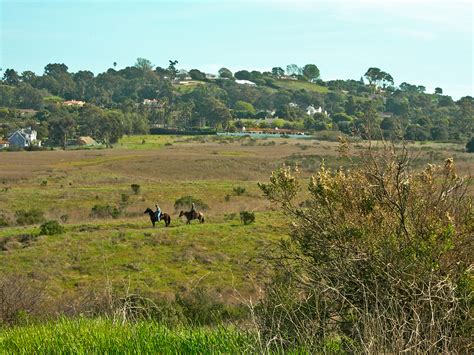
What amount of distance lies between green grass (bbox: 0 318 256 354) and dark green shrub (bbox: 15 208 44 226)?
2873cm

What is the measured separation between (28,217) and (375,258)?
31.0 meters

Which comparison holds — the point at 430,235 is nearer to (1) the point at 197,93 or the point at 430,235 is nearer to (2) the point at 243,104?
(2) the point at 243,104

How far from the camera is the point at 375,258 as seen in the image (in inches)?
273

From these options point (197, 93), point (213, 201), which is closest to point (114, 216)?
point (213, 201)

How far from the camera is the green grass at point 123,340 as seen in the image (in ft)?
19.6

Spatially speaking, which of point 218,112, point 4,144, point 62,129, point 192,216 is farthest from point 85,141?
point 192,216

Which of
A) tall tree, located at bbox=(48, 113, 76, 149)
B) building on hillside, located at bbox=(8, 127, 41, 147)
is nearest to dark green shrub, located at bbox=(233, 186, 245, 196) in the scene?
tall tree, located at bbox=(48, 113, 76, 149)

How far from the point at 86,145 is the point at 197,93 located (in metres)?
87.1

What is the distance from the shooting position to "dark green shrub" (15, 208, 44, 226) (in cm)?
3481

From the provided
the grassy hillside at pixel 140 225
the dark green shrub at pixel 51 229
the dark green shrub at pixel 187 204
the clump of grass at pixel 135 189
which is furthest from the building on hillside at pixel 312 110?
the dark green shrub at pixel 51 229

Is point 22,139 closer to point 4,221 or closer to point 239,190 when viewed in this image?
point 239,190

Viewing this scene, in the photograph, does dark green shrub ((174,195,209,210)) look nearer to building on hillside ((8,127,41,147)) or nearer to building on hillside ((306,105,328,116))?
building on hillside ((8,127,41,147))

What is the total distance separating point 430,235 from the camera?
6898 mm

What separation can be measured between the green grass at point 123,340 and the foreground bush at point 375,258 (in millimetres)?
395
